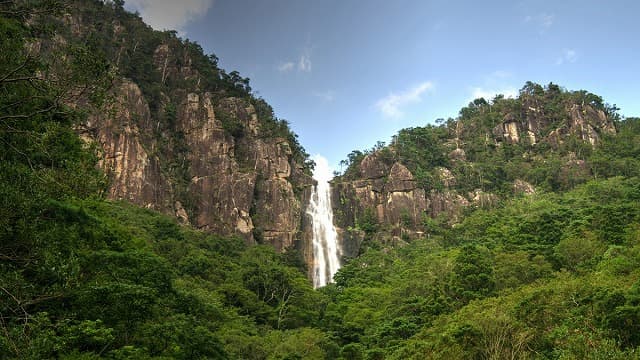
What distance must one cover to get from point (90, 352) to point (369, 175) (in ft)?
178

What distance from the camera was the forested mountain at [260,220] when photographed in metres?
9.88

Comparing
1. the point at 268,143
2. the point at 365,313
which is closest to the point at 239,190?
the point at 268,143

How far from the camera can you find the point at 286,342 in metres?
24.4

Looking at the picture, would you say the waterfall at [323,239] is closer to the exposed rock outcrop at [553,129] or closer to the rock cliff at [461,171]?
the rock cliff at [461,171]

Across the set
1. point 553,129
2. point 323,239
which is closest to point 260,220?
point 323,239

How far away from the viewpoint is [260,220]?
5250 cm

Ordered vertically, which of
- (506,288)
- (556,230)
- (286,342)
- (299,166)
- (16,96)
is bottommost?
(286,342)

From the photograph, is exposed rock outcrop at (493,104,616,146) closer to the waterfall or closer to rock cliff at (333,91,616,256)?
rock cliff at (333,91,616,256)

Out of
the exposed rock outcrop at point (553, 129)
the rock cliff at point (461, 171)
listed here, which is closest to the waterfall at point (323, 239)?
the rock cliff at point (461, 171)

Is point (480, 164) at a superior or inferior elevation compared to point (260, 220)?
superior

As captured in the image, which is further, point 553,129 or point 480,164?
point 553,129

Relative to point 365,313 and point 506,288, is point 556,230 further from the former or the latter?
point 365,313

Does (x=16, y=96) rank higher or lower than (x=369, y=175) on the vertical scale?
lower

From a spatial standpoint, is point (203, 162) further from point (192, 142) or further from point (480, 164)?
point (480, 164)
